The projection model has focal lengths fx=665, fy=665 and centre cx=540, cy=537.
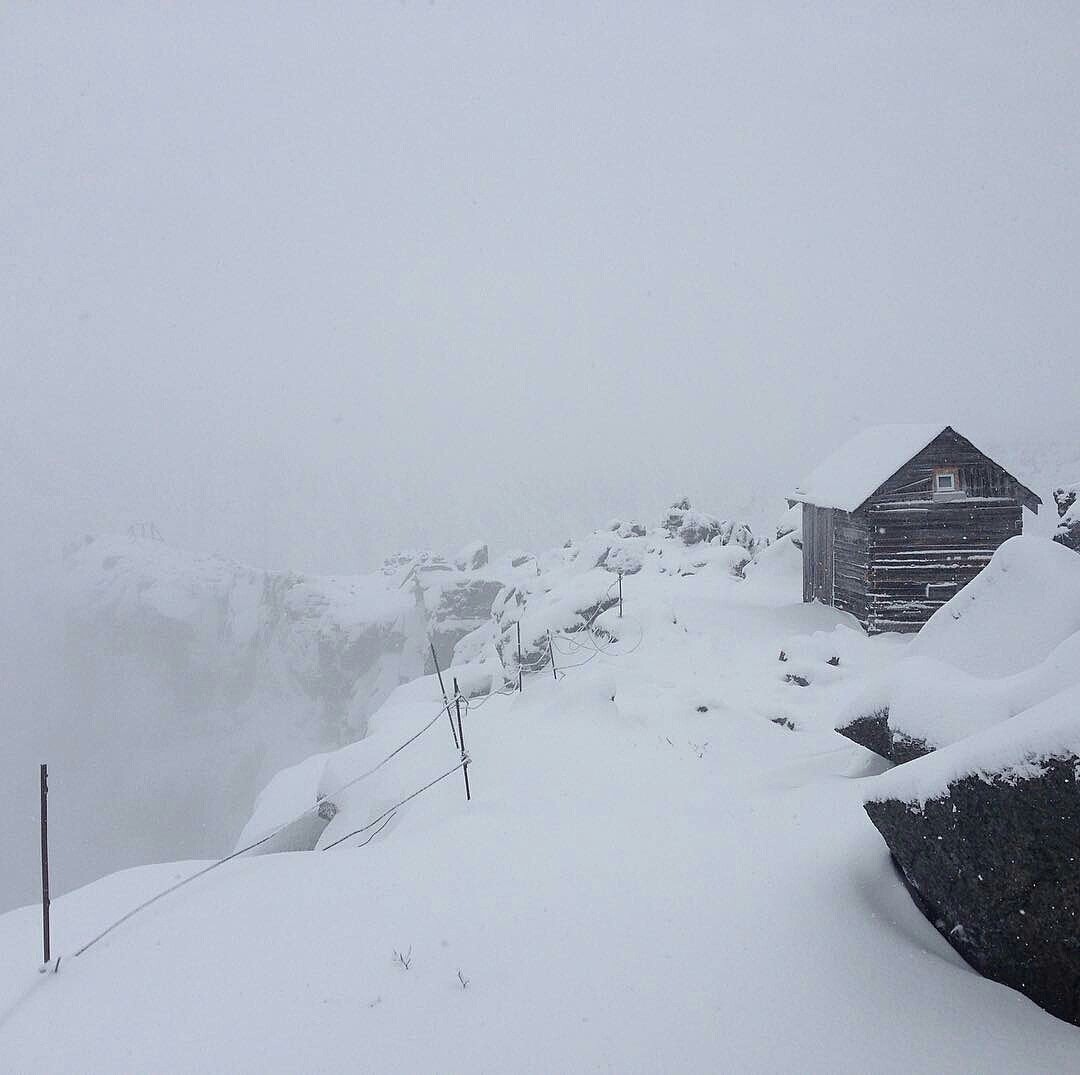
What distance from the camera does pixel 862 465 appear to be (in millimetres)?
21500

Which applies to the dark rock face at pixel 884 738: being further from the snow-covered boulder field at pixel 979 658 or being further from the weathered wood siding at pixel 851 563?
the weathered wood siding at pixel 851 563

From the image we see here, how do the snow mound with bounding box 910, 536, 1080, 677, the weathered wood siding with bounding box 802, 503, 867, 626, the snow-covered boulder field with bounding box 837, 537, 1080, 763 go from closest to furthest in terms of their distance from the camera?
the snow-covered boulder field with bounding box 837, 537, 1080, 763 < the snow mound with bounding box 910, 536, 1080, 677 < the weathered wood siding with bounding box 802, 503, 867, 626

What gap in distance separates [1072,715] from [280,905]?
19.2ft

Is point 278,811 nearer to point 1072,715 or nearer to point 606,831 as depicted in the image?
point 606,831

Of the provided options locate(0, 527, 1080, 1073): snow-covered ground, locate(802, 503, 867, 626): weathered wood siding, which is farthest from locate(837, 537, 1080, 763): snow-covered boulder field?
locate(802, 503, 867, 626): weathered wood siding

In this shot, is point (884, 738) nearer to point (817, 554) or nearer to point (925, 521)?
point (925, 521)

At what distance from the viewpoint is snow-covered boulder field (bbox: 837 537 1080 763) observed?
5352 millimetres

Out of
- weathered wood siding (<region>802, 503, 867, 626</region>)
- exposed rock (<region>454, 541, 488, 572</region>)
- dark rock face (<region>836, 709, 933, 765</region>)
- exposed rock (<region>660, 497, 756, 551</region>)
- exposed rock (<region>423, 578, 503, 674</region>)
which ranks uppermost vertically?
dark rock face (<region>836, 709, 933, 765</region>)

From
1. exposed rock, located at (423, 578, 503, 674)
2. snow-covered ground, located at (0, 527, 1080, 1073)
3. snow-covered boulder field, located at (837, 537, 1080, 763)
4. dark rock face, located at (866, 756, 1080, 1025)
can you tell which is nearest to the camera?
dark rock face, located at (866, 756, 1080, 1025)

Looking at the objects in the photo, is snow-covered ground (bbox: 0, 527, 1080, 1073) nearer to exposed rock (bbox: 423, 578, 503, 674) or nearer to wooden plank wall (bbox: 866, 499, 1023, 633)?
wooden plank wall (bbox: 866, 499, 1023, 633)

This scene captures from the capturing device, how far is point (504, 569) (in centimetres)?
4891

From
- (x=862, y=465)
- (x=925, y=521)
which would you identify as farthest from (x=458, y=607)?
(x=925, y=521)

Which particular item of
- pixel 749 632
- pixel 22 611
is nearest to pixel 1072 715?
pixel 749 632

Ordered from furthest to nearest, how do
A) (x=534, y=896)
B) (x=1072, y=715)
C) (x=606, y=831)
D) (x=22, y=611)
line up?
(x=22, y=611)
(x=606, y=831)
(x=534, y=896)
(x=1072, y=715)
